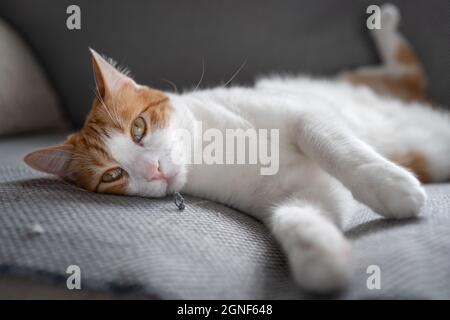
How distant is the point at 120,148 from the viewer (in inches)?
45.7

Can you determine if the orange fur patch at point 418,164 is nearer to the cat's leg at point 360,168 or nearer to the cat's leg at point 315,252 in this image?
the cat's leg at point 360,168

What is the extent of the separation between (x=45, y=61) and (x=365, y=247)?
1.66 metres

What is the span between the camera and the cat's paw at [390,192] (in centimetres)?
93

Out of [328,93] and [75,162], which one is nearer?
[75,162]

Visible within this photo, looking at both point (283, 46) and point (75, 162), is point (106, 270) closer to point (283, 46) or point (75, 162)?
point (75, 162)

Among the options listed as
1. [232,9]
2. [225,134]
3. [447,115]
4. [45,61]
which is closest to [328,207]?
[225,134]

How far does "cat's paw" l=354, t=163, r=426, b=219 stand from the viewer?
932 mm

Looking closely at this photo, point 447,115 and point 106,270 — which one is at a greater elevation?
point 447,115

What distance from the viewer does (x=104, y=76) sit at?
1239 millimetres

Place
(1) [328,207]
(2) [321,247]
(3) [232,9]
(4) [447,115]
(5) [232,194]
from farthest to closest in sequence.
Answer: (3) [232,9] < (4) [447,115] < (5) [232,194] < (1) [328,207] < (2) [321,247]

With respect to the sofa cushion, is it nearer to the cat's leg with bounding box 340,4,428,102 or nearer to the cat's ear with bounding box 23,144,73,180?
the cat's ear with bounding box 23,144,73,180

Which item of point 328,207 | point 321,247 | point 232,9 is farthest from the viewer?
point 232,9

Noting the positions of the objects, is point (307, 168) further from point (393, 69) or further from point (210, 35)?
point (393, 69)
